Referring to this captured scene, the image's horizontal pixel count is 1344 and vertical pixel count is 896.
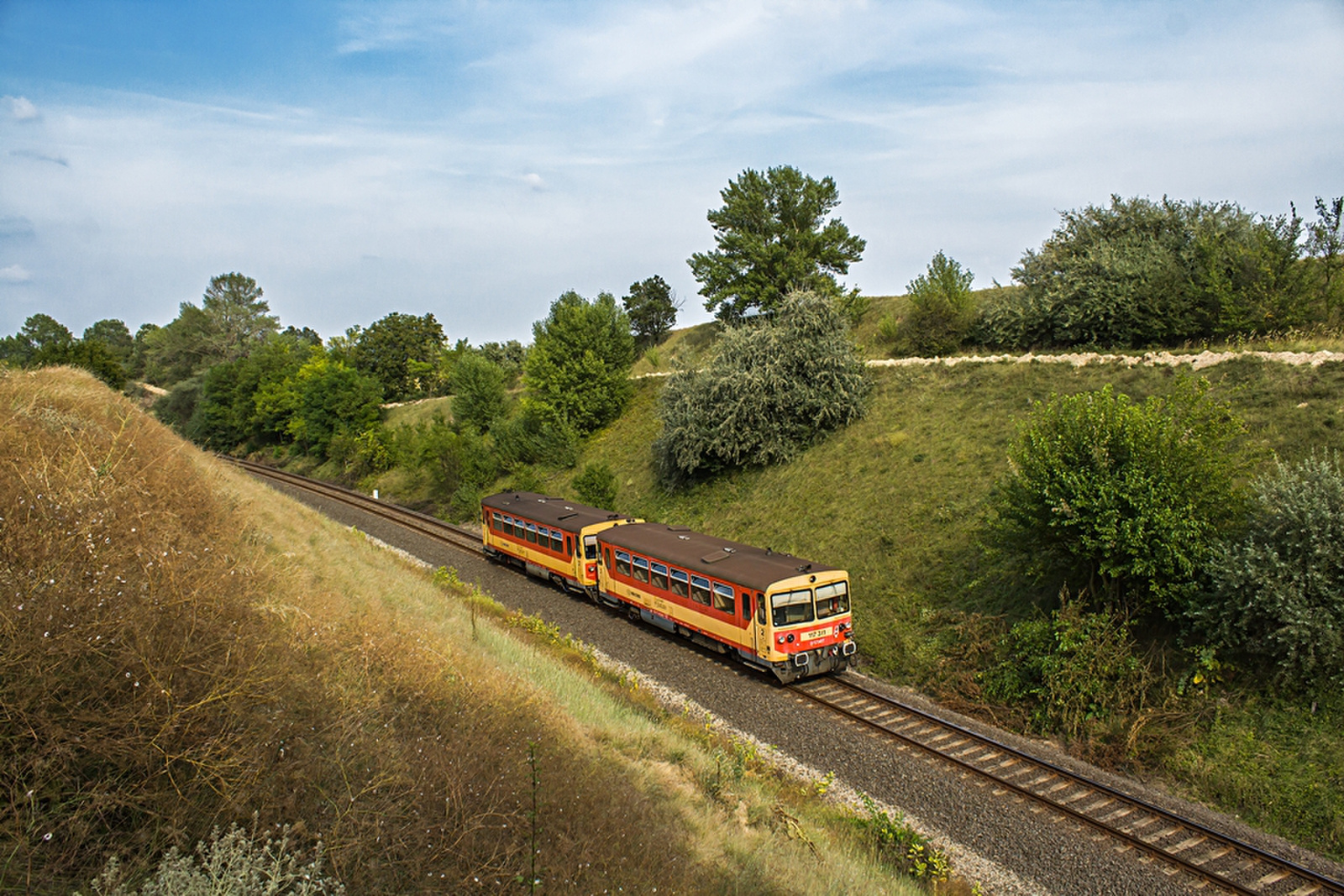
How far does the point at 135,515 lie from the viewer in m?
9.71

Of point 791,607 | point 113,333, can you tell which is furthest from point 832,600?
point 113,333

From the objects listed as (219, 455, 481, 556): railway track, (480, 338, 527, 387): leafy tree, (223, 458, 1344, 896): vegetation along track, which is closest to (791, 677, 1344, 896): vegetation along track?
(223, 458, 1344, 896): vegetation along track

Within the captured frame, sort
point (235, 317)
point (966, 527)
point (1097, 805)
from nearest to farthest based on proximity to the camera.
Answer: point (1097, 805), point (966, 527), point (235, 317)

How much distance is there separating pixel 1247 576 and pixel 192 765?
14.8 meters

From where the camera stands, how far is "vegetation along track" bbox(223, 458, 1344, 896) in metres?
9.25

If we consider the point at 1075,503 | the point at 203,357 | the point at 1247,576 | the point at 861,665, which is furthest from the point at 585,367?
the point at 203,357

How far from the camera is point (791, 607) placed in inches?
606

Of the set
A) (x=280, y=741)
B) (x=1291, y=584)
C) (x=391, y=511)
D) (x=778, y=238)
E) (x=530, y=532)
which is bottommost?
(x=391, y=511)

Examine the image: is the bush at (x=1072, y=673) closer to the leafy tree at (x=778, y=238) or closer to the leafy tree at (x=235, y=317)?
the leafy tree at (x=778, y=238)

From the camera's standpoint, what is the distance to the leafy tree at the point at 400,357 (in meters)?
70.6

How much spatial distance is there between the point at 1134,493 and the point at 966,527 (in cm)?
646

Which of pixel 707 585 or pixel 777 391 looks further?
pixel 777 391

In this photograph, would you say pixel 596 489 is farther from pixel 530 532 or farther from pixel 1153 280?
pixel 1153 280

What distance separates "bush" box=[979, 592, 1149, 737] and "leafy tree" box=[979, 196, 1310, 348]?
1494cm
